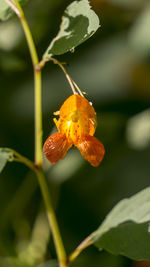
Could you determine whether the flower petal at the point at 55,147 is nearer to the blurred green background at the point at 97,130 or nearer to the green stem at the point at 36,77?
the green stem at the point at 36,77

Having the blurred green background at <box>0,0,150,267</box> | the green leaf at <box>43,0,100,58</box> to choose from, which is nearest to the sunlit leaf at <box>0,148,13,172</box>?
the green leaf at <box>43,0,100,58</box>

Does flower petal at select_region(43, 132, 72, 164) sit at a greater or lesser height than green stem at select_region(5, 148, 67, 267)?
greater

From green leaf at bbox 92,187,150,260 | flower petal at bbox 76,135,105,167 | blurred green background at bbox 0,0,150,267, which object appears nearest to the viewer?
flower petal at bbox 76,135,105,167

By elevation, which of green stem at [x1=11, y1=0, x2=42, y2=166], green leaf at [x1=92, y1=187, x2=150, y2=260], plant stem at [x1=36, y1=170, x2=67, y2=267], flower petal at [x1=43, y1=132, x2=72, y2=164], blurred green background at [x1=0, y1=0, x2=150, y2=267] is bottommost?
blurred green background at [x1=0, y1=0, x2=150, y2=267]

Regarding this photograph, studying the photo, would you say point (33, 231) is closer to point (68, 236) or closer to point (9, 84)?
point (68, 236)

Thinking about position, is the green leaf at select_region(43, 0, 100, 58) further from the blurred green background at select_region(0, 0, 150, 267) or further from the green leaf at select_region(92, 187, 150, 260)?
the blurred green background at select_region(0, 0, 150, 267)

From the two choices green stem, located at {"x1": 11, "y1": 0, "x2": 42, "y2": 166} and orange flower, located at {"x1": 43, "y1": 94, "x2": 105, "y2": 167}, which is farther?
green stem, located at {"x1": 11, "y1": 0, "x2": 42, "y2": 166}

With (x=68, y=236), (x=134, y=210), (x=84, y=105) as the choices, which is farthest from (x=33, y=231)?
(x=84, y=105)
